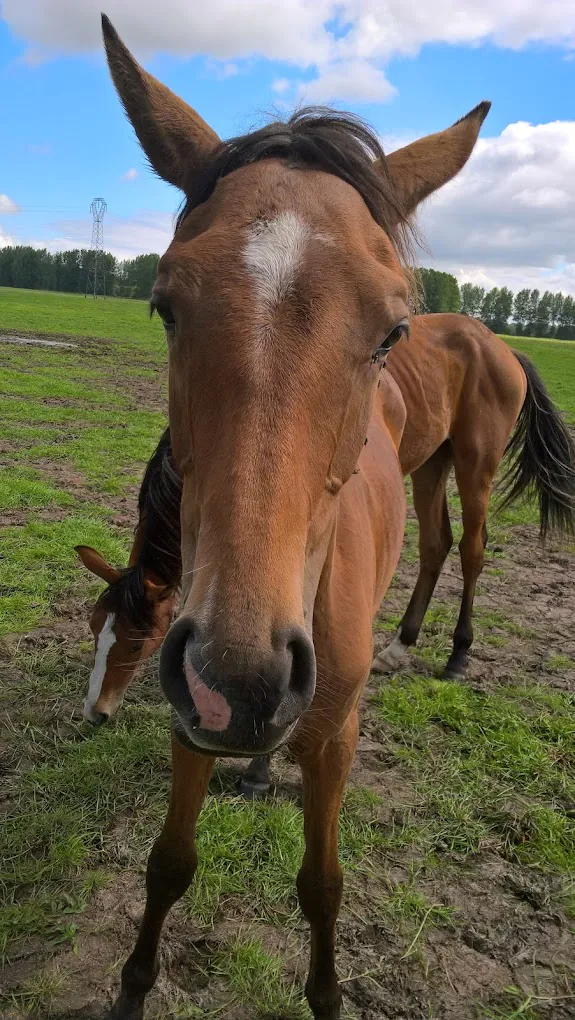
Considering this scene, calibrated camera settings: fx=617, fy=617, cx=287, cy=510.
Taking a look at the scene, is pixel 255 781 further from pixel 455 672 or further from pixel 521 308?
pixel 521 308

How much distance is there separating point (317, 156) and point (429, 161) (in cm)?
53

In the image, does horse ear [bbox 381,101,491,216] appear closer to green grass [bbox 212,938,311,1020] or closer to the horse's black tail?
green grass [bbox 212,938,311,1020]

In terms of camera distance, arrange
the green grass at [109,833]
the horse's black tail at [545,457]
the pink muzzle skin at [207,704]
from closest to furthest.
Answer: the pink muzzle skin at [207,704] < the green grass at [109,833] < the horse's black tail at [545,457]

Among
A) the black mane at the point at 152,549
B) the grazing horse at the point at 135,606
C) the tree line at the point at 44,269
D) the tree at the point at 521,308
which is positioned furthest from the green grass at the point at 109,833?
the tree at the point at 521,308

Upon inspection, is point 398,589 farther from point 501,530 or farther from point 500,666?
point 501,530

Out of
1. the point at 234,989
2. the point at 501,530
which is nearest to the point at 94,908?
the point at 234,989

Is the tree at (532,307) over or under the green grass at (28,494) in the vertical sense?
over

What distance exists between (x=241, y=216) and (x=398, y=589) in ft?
15.5

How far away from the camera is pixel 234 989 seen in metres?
2.29

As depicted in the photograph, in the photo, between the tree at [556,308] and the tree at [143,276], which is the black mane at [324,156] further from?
the tree at [556,308]

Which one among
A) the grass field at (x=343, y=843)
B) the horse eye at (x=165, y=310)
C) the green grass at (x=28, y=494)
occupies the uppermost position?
the horse eye at (x=165, y=310)

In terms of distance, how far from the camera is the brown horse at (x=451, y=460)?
350 cm

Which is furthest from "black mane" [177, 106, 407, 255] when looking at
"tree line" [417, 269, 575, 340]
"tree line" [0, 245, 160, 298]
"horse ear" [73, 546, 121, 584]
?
"tree line" [417, 269, 575, 340]

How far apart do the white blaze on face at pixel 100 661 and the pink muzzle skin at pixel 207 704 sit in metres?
2.48
